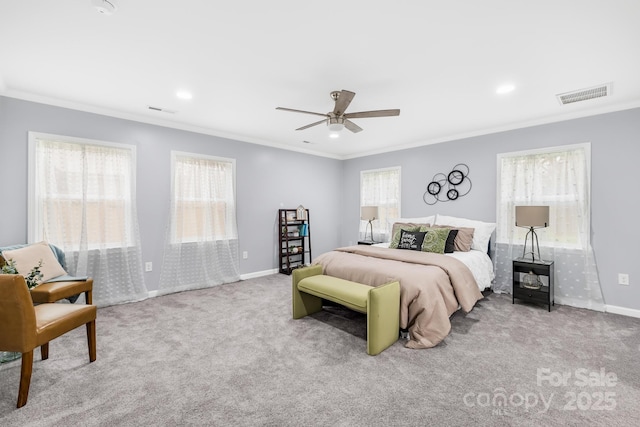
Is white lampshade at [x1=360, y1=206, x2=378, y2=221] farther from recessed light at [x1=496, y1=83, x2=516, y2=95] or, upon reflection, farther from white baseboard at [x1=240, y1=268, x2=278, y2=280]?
recessed light at [x1=496, y1=83, x2=516, y2=95]

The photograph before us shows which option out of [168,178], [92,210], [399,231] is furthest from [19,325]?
[399,231]

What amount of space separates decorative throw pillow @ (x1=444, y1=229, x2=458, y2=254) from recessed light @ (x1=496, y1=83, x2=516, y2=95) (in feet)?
6.14

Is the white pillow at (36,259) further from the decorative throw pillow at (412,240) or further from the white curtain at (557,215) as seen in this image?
the white curtain at (557,215)

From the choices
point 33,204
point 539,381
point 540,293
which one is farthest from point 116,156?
point 540,293

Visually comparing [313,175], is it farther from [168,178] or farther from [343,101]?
[343,101]

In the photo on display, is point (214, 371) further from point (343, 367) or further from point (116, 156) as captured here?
point (116, 156)

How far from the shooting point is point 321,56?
244cm

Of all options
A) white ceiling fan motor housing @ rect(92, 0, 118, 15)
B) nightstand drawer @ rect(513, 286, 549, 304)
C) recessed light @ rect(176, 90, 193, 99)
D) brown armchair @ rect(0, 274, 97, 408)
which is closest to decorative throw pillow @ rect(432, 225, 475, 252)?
nightstand drawer @ rect(513, 286, 549, 304)

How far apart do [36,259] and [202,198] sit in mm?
2059

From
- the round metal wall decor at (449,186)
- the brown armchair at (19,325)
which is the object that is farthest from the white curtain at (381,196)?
the brown armchair at (19,325)

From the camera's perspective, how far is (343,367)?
7.44ft

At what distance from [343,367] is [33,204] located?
3.78m

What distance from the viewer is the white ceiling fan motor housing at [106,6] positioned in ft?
5.76

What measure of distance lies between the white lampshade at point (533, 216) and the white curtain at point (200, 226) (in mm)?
4189
